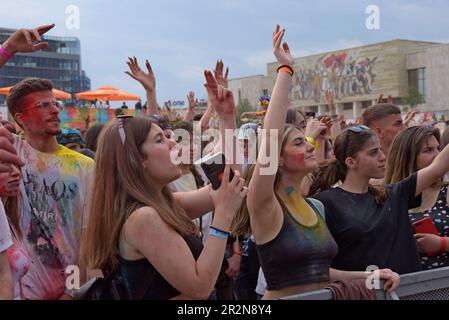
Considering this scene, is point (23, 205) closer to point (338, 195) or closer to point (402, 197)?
point (338, 195)

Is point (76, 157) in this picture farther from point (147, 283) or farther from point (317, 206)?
point (317, 206)

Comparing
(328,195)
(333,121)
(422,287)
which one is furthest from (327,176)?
(333,121)

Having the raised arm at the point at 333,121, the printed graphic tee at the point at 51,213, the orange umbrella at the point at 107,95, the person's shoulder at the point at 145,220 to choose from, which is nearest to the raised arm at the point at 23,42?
the printed graphic tee at the point at 51,213

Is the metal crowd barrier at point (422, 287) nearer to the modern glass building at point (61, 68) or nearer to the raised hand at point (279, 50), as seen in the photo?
the raised hand at point (279, 50)

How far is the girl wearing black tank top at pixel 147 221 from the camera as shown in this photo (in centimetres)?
231

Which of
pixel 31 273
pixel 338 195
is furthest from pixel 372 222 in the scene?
pixel 31 273

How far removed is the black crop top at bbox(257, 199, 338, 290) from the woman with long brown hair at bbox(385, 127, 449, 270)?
0.91 meters

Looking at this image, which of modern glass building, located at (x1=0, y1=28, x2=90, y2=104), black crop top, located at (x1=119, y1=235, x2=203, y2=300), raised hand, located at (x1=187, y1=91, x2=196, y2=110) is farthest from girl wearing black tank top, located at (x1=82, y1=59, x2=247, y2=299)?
modern glass building, located at (x1=0, y1=28, x2=90, y2=104)

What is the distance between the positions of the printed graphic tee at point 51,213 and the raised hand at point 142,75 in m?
1.18

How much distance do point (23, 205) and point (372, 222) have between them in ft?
6.18

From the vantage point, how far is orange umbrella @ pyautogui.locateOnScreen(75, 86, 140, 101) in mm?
18266

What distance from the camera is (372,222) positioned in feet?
10.3

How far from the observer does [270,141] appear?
271 cm

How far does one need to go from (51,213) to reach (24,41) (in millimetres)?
992
